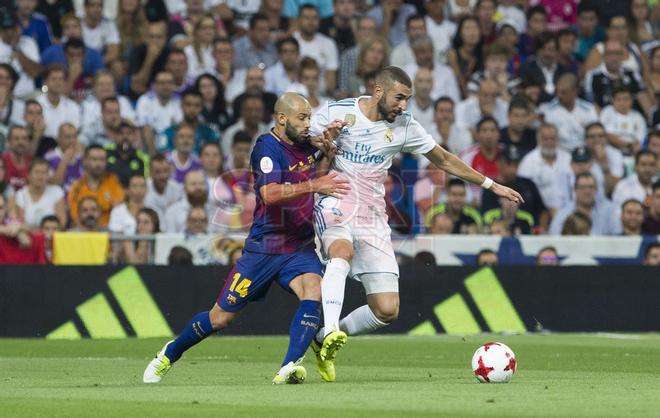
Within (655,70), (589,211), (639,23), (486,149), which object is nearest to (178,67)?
(486,149)

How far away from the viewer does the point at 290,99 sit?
11.3 m

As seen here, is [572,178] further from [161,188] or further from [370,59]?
[161,188]

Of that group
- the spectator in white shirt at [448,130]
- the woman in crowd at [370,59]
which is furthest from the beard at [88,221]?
the spectator in white shirt at [448,130]

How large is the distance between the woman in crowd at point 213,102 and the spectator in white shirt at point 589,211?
5.40 meters

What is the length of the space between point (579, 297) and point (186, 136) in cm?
614

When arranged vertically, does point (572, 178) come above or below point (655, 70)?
below

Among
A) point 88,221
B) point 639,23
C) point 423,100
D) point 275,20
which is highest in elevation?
point 639,23

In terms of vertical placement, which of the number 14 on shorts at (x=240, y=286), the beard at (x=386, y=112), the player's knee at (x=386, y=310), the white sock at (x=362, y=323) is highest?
the beard at (x=386, y=112)

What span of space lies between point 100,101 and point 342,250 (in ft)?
33.7

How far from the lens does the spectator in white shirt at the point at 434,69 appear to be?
72.8 ft

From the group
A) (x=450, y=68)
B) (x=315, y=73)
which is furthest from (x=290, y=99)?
(x=450, y=68)

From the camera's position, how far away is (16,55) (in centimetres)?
2152

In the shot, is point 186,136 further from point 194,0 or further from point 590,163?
point 590,163

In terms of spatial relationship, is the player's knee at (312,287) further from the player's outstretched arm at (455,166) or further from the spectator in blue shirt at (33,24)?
the spectator in blue shirt at (33,24)
